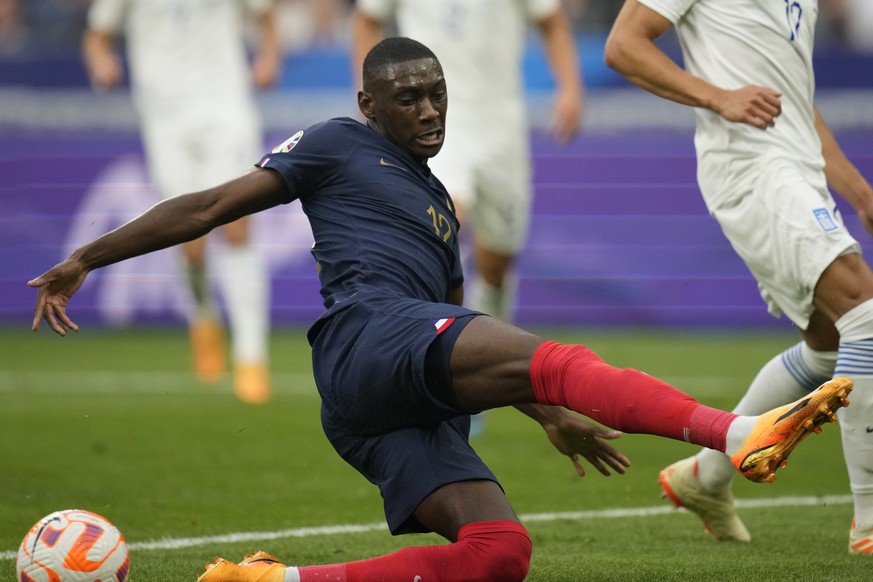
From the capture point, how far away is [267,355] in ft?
40.1

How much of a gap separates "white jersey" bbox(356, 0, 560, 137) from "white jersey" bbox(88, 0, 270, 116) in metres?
2.19

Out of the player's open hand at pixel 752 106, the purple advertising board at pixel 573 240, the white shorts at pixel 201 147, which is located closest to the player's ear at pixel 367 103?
the player's open hand at pixel 752 106

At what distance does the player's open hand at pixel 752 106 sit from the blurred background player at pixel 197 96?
17.0 ft

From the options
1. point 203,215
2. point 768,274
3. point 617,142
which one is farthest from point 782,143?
point 617,142

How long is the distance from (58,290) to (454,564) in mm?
1394

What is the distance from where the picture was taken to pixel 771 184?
4879 mm

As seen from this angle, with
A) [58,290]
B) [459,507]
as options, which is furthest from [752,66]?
[58,290]

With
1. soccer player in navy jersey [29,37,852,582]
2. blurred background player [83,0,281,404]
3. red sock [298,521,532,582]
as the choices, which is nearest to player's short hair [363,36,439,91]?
soccer player in navy jersey [29,37,852,582]

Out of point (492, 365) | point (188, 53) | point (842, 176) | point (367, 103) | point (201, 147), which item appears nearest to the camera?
point (492, 365)

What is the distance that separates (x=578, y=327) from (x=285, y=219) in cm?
307

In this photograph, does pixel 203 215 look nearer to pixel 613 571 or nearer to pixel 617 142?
pixel 613 571

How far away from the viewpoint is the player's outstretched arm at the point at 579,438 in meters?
4.24

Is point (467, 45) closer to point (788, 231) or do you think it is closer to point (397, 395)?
point (788, 231)

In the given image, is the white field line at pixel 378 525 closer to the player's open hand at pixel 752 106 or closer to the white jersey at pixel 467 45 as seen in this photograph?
the player's open hand at pixel 752 106
